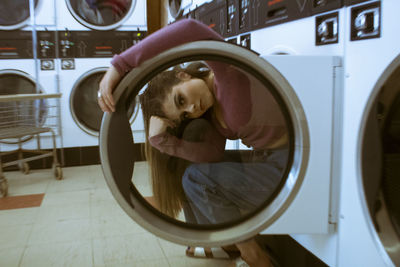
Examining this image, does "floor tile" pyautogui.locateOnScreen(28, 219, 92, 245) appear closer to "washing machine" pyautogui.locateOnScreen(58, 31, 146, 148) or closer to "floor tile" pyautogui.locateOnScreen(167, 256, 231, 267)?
"floor tile" pyautogui.locateOnScreen(167, 256, 231, 267)

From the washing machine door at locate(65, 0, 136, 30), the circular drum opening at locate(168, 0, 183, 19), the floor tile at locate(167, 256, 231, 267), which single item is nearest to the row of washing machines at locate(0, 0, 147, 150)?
the washing machine door at locate(65, 0, 136, 30)

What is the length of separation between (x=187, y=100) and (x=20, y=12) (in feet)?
7.34

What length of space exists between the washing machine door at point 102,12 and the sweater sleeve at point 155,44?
6.97 feet

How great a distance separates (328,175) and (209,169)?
0.31 meters

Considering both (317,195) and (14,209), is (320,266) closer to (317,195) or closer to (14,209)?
(317,195)

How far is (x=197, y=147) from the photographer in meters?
0.98

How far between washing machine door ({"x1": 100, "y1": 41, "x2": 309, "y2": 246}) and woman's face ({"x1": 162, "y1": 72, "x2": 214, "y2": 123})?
0.04m

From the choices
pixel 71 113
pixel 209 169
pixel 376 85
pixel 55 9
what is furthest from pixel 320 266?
pixel 55 9

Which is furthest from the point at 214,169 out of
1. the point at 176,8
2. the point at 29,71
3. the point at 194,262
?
the point at 29,71

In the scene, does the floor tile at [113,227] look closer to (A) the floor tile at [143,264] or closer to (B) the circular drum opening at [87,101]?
(A) the floor tile at [143,264]

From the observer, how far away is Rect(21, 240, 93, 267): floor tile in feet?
4.72

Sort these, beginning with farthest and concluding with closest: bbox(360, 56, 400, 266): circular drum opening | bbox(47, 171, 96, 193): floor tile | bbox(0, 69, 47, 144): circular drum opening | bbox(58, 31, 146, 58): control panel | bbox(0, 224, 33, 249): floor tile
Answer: bbox(58, 31, 146, 58): control panel
bbox(0, 69, 47, 144): circular drum opening
bbox(47, 171, 96, 193): floor tile
bbox(0, 224, 33, 249): floor tile
bbox(360, 56, 400, 266): circular drum opening

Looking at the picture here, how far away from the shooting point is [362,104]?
0.89 metres

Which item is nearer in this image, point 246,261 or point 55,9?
point 246,261
